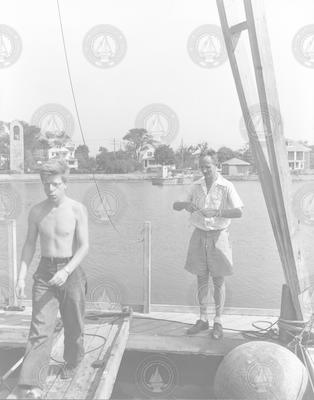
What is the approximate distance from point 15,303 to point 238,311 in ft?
8.39

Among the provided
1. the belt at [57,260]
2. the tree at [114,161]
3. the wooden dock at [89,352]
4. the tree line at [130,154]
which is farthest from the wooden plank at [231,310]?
the tree at [114,161]

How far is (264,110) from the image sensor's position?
4.07 metres

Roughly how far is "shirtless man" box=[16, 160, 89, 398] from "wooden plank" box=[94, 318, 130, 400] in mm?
282

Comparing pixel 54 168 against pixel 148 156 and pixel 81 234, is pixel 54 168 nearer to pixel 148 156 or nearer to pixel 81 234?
pixel 81 234

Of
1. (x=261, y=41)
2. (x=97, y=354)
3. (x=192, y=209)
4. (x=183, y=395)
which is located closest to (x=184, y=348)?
(x=183, y=395)

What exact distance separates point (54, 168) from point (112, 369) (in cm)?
154

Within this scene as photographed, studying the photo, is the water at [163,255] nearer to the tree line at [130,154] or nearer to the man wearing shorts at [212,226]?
the man wearing shorts at [212,226]

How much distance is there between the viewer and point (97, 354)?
404 cm

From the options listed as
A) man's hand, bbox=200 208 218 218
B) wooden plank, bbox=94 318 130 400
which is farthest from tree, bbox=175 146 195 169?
wooden plank, bbox=94 318 130 400

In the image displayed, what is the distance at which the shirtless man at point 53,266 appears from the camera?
3.44 metres

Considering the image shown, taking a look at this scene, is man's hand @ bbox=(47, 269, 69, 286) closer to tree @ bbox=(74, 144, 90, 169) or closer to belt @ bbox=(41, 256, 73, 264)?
belt @ bbox=(41, 256, 73, 264)

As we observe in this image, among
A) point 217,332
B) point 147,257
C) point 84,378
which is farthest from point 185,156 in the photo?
point 84,378

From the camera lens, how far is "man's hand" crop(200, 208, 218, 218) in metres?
4.47

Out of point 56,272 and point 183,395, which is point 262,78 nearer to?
point 56,272
